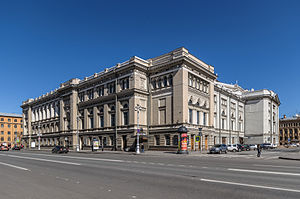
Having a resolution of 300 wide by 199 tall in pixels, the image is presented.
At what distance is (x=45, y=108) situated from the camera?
7150 centimetres

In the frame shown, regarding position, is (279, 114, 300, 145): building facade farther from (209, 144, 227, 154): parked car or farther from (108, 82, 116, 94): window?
(108, 82, 116, 94): window

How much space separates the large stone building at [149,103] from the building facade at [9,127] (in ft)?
233

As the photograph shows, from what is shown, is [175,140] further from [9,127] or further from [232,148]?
[9,127]

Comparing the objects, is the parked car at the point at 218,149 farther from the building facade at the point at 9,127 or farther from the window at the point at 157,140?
the building facade at the point at 9,127

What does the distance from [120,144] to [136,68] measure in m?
14.8

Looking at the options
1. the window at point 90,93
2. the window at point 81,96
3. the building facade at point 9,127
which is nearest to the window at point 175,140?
the window at point 90,93

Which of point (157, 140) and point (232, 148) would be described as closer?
point (157, 140)

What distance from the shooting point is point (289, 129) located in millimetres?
121562

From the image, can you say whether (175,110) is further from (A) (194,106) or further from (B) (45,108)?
(B) (45,108)

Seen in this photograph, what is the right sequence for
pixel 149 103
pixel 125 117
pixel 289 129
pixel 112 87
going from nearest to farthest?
pixel 149 103 → pixel 125 117 → pixel 112 87 → pixel 289 129

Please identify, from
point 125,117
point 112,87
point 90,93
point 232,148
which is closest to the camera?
point 232,148

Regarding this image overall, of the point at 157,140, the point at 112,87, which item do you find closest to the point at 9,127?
the point at 112,87

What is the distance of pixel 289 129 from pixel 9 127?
141608 mm

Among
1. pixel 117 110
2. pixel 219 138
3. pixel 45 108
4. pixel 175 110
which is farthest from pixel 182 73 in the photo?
pixel 45 108
